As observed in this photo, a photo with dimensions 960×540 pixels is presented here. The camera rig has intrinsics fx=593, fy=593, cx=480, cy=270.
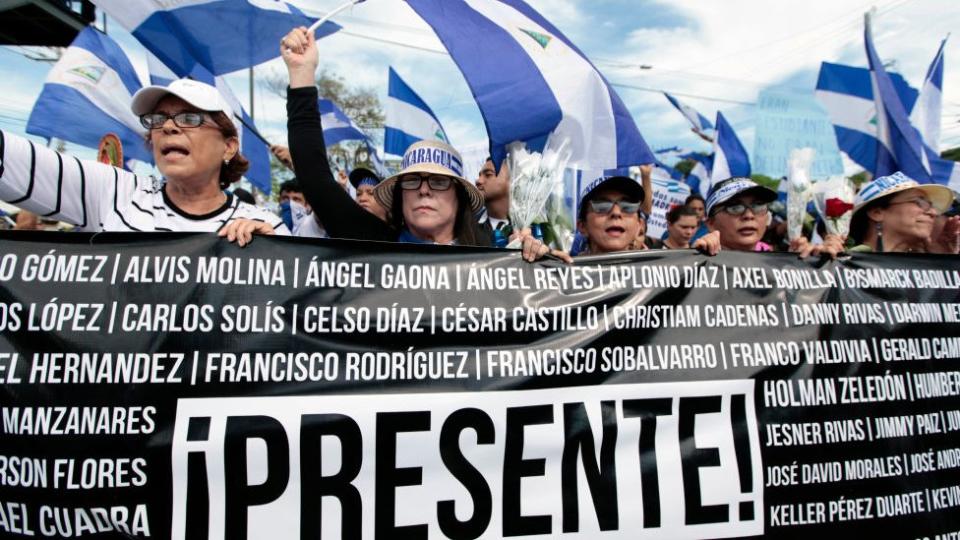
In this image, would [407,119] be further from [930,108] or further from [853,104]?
[930,108]

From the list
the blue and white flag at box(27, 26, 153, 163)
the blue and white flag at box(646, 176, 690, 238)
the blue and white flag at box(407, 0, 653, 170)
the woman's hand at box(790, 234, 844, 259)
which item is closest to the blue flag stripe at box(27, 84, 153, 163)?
the blue and white flag at box(27, 26, 153, 163)

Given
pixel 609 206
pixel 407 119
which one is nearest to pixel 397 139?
pixel 407 119

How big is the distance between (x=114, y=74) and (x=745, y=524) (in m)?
4.97

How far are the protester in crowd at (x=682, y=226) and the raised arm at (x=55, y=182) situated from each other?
4.28 m

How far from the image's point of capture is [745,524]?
2076 mm

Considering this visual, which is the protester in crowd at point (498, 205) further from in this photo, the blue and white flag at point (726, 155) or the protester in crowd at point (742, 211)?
the blue and white flag at point (726, 155)

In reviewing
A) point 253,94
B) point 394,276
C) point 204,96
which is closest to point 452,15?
point 204,96

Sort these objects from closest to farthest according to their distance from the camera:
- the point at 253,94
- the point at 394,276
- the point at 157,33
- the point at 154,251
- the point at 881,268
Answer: the point at 154,251, the point at 394,276, the point at 881,268, the point at 157,33, the point at 253,94

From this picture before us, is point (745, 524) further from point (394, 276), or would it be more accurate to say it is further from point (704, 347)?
point (394, 276)

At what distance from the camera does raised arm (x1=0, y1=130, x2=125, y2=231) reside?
1934mm

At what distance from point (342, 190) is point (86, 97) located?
3.04 meters

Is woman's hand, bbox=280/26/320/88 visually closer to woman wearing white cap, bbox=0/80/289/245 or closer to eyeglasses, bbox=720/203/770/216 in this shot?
woman wearing white cap, bbox=0/80/289/245

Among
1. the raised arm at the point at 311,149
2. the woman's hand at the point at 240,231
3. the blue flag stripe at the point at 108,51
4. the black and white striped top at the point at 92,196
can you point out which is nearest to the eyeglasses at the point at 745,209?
the raised arm at the point at 311,149

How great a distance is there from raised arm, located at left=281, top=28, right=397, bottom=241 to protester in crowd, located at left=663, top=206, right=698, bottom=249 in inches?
137
